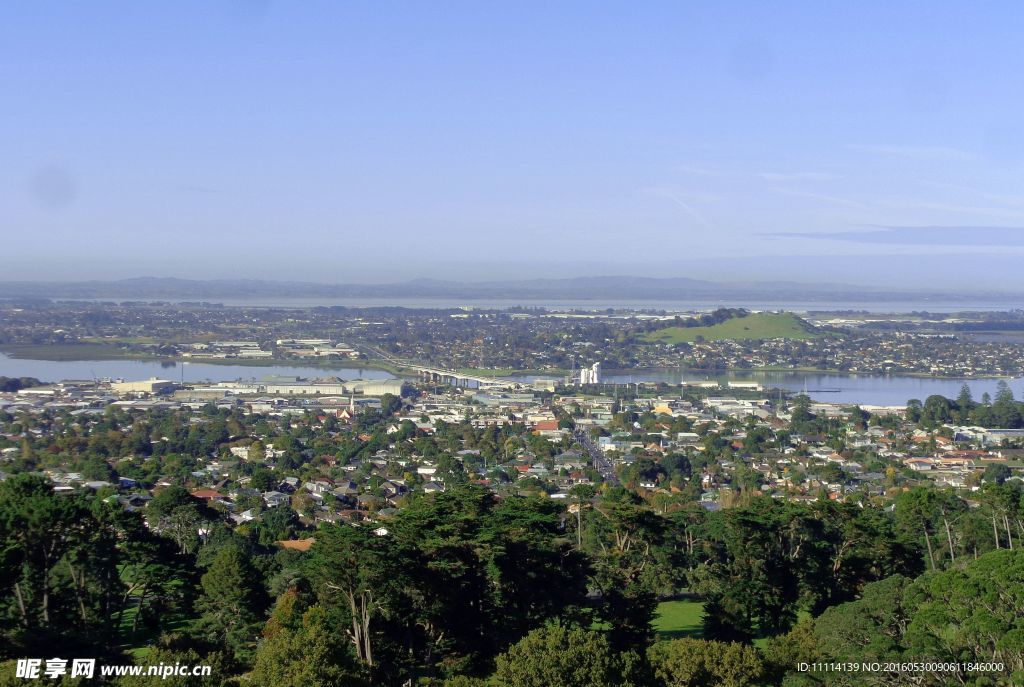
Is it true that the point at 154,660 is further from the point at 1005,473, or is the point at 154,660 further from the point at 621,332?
the point at 621,332

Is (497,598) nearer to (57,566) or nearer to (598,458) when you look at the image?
(57,566)

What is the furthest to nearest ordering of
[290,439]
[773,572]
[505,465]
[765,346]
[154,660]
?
[765,346] < [290,439] < [505,465] < [773,572] < [154,660]

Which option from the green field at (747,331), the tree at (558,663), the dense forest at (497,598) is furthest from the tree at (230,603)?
the green field at (747,331)

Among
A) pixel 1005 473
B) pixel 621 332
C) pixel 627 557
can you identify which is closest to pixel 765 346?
pixel 621 332

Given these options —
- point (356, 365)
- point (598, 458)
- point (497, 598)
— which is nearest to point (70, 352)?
point (356, 365)

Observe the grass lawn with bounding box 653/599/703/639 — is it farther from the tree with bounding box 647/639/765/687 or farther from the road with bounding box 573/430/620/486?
the road with bounding box 573/430/620/486

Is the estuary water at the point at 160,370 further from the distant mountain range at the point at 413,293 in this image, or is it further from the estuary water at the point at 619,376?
the distant mountain range at the point at 413,293
